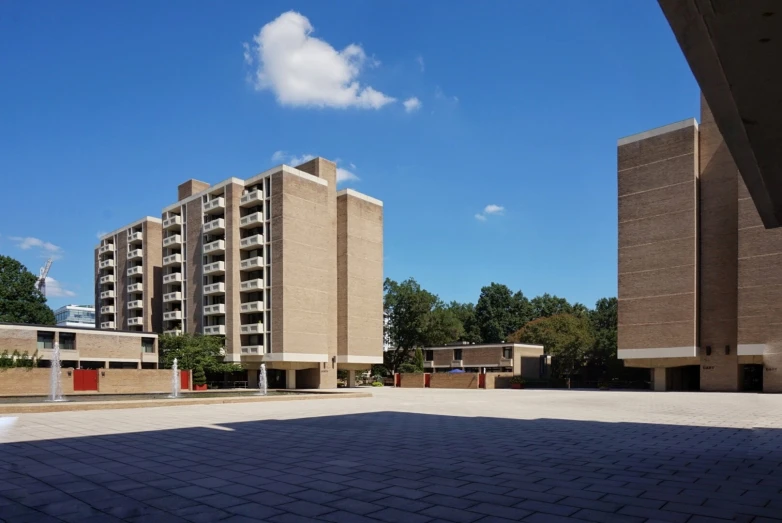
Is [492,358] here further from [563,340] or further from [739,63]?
[739,63]

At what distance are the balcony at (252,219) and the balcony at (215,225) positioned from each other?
107 inches

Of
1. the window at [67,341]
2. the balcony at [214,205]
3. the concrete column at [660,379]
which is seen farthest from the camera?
the balcony at [214,205]

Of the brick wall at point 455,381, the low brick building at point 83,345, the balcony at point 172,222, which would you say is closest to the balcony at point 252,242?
the balcony at point 172,222

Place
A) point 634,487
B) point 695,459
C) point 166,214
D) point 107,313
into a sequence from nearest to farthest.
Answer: point 634,487 → point 695,459 → point 166,214 → point 107,313

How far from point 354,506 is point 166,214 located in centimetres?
6218

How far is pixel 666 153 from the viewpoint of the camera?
145 feet

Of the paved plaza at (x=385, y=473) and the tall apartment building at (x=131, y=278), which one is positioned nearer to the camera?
the paved plaza at (x=385, y=473)

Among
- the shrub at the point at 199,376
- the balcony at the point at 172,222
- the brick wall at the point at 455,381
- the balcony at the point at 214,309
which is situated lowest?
the brick wall at the point at 455,381

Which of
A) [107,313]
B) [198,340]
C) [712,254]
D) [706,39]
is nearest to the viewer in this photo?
[706,39]

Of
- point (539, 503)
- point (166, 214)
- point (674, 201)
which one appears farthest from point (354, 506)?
point (166, 214)

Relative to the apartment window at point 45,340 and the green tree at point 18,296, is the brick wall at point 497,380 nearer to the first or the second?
the apartment window at point 45,340

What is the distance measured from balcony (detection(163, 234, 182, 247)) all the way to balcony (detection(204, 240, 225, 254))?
5709 millimetres

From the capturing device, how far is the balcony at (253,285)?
51719mm

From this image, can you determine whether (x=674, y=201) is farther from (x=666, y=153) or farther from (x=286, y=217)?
(x=286, y=217)
